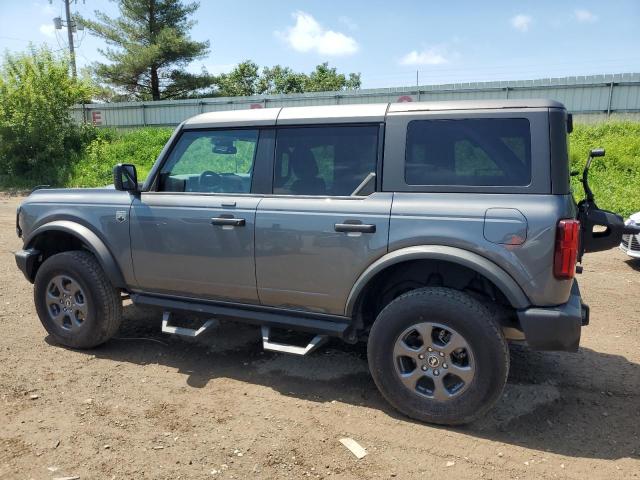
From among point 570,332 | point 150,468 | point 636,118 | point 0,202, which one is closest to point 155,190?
point 150,468

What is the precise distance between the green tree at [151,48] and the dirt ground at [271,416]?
31.0m

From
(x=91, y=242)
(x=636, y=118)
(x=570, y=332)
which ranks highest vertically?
(x=636, y=118)

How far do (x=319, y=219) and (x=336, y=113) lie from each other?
0.77 meters

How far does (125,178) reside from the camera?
13.8ft

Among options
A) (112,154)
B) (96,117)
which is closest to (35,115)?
(112,154)

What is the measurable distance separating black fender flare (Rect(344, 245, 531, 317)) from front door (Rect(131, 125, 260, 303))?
2.97 ft

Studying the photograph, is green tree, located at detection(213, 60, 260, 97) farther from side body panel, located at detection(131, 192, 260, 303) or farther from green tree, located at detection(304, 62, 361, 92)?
side body panel, located at detection(131, 192, 260, 303)

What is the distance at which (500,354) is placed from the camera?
3.08 m

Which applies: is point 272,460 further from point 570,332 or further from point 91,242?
point 91,242

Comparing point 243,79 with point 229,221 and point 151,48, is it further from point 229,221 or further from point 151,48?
point 229,221

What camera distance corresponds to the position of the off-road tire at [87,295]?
14.1 ft

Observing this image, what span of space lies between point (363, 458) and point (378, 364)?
0.61m

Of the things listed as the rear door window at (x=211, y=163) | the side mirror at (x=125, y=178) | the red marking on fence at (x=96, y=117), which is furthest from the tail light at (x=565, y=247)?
the red marking on fence at (x=96, y=117)

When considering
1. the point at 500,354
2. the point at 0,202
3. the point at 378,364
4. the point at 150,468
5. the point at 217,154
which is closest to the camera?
the point at 150,468
